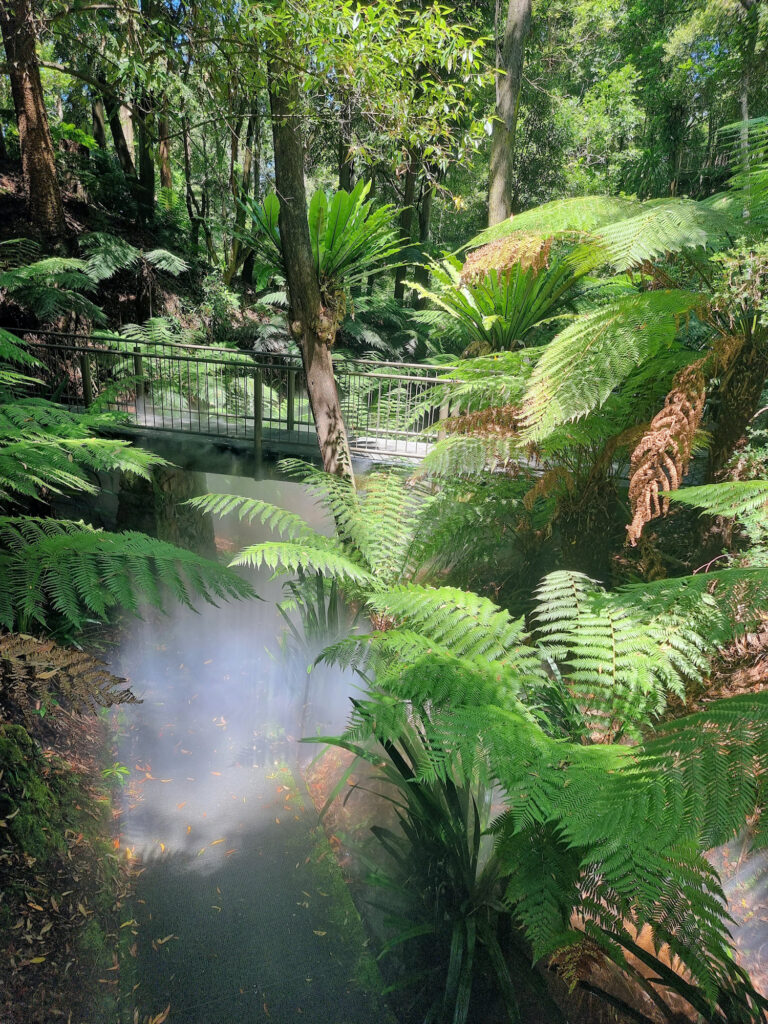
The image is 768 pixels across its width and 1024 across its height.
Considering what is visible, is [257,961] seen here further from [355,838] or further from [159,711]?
[159,711]

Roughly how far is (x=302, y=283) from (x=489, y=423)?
1.74m

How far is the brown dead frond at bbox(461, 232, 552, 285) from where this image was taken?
2975mm

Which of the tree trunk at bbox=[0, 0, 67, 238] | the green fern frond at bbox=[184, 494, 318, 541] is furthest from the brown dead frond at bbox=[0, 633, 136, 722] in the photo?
the tree trunk at bbox=[0, 0, 67, 238]

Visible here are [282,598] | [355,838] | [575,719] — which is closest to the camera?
[575,719]

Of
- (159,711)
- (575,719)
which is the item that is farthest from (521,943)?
(159,711)

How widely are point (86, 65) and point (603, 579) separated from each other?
6733 millimetres

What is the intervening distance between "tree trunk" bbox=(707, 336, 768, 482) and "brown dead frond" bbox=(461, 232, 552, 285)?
1115 mm

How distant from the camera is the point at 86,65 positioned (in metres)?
5.71

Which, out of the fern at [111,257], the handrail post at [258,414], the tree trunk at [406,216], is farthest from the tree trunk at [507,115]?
the fern at [111,257]

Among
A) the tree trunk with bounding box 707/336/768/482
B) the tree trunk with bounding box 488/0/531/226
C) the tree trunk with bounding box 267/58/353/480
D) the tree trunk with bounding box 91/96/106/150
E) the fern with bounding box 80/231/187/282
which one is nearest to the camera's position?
the tree trunk with bounding box 707/336/768/482

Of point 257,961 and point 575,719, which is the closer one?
point 575,719

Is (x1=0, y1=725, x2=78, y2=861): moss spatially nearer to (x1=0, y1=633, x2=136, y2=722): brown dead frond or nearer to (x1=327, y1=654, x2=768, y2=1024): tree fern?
(x1=0, y1=633, x2=136, y2=722): brown dead frond

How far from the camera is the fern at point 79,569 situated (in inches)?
70.4

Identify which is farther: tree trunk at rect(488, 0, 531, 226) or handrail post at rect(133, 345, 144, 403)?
handrail post at rect(133, 345, 144, 403)
